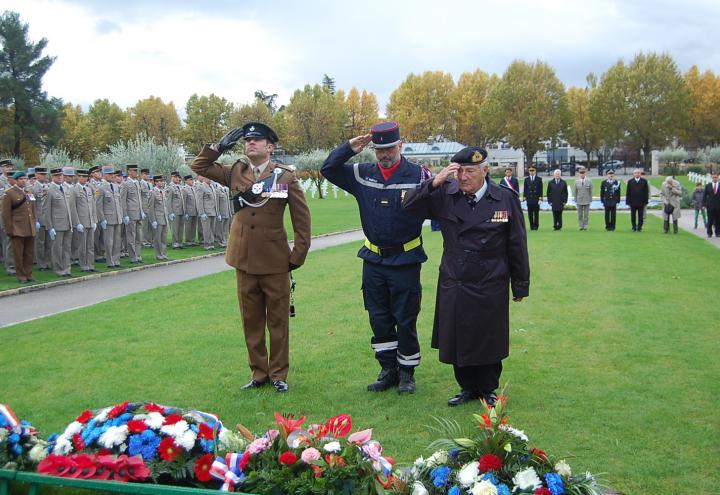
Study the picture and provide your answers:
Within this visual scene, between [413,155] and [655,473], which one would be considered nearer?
[655,473]

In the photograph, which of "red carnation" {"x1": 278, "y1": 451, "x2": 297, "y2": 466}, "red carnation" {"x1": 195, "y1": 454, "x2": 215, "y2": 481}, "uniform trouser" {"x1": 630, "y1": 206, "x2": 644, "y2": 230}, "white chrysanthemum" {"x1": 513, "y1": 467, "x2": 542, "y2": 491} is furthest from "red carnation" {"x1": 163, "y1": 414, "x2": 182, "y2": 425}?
"uniform trouser" {"x1": 630, "y1": 206, "x2": 644, "y2": 230}

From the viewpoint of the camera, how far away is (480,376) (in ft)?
20.4

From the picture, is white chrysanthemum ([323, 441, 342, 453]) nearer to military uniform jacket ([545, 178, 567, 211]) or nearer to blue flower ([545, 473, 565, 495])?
blue flower ([545, 473, 565, 495])

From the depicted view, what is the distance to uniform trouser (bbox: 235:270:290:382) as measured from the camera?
6734mm

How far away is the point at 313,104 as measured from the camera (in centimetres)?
8531

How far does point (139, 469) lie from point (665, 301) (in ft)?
31.7

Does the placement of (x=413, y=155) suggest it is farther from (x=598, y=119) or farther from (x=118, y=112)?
(x=118, y=112)

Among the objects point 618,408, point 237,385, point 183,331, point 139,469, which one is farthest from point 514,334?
point 139,469

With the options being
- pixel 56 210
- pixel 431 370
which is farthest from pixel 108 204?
pixel 431 370

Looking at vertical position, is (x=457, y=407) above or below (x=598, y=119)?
below

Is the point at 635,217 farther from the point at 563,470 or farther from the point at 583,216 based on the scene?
the point at 563,470

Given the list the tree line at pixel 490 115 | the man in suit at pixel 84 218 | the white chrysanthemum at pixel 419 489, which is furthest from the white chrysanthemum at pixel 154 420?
the tree line at pixel 490 115

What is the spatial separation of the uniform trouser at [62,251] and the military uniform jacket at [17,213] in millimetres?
870

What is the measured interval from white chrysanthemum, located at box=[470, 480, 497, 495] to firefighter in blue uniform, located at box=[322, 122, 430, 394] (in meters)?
3.45
